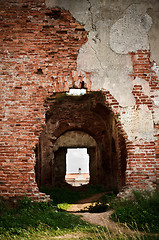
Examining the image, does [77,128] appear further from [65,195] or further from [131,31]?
[131,31]

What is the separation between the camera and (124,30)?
6148 millimetres

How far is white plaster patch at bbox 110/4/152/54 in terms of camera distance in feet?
19.9

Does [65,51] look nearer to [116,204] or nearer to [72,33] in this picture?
[72,33]

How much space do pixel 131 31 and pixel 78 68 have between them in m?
1.73

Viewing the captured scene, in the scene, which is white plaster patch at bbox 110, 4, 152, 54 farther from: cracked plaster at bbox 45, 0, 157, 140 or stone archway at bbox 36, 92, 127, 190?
stone archway at bbox 36, 92, 127, 190

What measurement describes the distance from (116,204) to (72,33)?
4.34 metres

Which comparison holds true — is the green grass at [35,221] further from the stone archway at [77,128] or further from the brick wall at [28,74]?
the stone archway at [77,128]

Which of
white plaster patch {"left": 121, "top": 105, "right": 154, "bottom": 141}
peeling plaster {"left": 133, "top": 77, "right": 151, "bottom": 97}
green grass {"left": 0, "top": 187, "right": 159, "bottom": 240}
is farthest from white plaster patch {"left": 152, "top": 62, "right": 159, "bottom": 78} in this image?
green grass {"left": 0, "top": 187, "right": 159, "bottom": 240}

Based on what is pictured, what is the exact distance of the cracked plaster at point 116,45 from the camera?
228 inches

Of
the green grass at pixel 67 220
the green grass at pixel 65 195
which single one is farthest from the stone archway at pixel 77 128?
the green grass at pixel 67 220

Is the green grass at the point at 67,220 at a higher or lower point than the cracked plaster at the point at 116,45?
lower

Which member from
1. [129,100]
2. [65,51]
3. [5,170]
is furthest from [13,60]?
[129,100]

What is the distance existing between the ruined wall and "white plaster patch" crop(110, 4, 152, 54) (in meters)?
0.03

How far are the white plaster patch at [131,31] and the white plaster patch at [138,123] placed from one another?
158 cm
